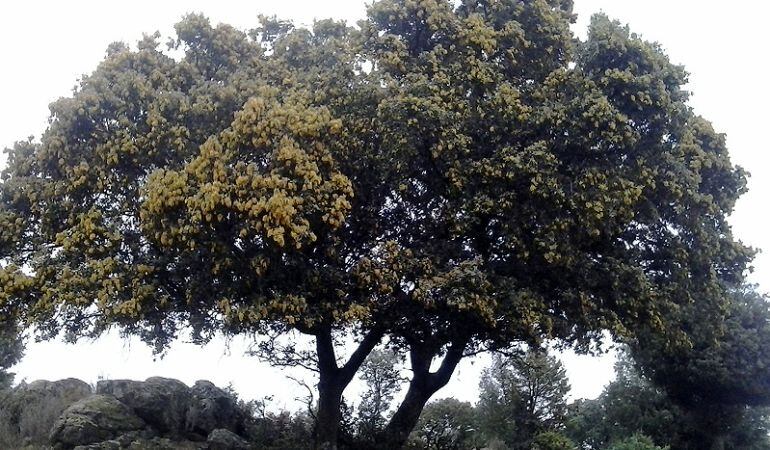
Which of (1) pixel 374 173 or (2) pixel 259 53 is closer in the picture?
(1) pixel 374 173

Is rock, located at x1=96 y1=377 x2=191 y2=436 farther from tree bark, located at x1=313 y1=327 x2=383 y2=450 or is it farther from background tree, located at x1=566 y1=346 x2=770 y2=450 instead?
background tree, located at x1=566 y1=346 x2=770 y2=450

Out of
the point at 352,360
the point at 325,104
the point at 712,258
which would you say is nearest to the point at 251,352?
the point at 352,360

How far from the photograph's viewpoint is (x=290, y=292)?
11.0 m

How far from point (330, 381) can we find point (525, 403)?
829cm

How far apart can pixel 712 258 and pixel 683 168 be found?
91.3 inches

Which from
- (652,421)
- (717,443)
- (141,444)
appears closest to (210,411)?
(141,444)

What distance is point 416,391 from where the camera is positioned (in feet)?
48.1

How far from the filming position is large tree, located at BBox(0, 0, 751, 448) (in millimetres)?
10586

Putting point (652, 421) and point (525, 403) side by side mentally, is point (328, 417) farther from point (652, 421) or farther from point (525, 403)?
point (652, 421)

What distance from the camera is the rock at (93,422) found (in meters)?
12.9

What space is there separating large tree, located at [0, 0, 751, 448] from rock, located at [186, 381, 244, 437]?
2.46 meters

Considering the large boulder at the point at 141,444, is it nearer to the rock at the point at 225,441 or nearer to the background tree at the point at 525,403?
the rock at the point at 225,441

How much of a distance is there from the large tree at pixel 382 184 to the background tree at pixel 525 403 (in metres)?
7.60

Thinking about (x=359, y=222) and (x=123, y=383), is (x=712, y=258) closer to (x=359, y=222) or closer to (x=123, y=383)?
(x=359, y=222)
